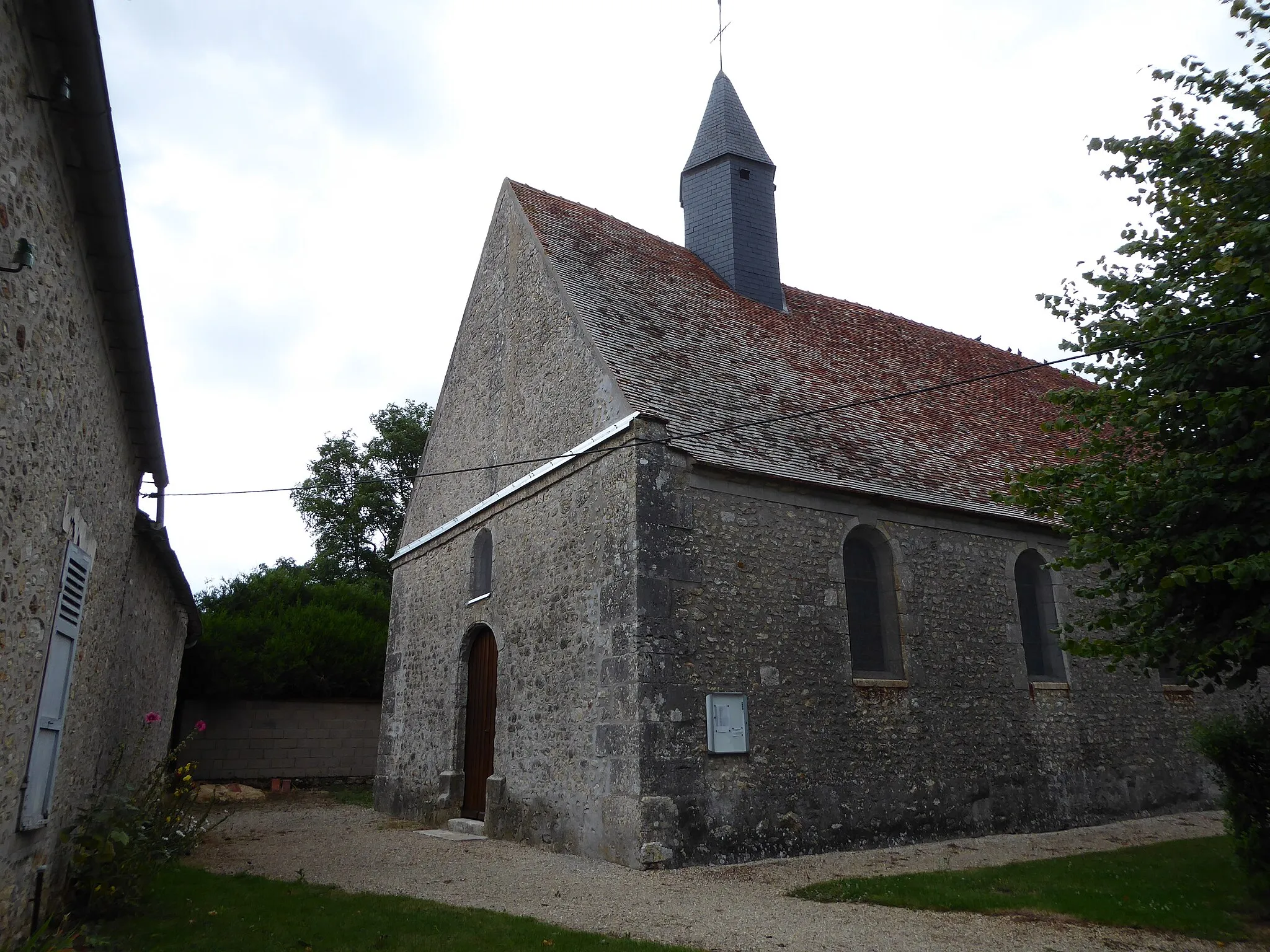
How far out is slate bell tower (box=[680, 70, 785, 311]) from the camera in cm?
1485

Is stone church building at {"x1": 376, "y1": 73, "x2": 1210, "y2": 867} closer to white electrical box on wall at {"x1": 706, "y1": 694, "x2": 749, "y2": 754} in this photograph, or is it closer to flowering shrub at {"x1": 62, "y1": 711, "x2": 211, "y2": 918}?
white electrical box on wall at {"x1": 706, "y1": 694, "x2": 749, "y2": 754}

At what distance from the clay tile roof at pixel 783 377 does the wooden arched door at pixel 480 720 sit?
4225 mm

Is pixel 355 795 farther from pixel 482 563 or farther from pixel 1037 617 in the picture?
pixel 1037 617

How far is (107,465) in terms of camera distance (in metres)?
6.32

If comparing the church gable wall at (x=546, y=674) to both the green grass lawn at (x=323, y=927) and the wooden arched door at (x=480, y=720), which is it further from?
the green grass lawn at (x=323, y=927)

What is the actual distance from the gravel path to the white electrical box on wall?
3.67ft

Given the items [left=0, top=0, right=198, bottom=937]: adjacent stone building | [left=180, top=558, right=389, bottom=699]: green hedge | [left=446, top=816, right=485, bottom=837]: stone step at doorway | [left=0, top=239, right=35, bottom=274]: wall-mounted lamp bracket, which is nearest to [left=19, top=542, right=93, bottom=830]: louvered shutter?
[left=0, top=0, right=198, bottom=937]: adjacent stone building

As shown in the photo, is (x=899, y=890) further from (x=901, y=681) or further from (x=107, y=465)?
(x=107, y=465)

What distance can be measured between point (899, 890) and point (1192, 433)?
436 cm

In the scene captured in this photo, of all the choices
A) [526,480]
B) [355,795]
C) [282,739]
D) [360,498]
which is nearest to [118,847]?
[526,480]

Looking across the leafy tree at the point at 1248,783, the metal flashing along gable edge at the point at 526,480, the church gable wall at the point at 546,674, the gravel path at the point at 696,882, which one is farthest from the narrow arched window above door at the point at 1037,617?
the metal flashing along gable edge at the point at 526,480

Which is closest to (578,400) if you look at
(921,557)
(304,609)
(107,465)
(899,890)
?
(921,557)

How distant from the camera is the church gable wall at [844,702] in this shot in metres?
8.79

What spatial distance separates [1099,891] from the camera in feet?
22.9
